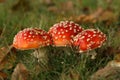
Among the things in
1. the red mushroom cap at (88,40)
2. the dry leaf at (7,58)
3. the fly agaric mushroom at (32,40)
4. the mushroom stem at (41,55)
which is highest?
the red mushroom cap at (88,40)

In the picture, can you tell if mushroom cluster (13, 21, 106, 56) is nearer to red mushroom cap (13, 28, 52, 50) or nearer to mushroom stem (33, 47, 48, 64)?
red mushroom cap (13, 28, 52, 50)

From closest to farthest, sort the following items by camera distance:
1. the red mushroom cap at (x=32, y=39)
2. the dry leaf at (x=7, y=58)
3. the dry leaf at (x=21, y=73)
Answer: the dry leaf at (x=21, y=73) → the red mushroom cap at (x=32, y=39) → the dry leaf at (x=7, y=58)

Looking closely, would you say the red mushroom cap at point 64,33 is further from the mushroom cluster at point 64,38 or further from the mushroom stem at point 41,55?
the mushroom stem at point 41,55

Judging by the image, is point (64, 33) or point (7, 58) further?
point (7, 58)

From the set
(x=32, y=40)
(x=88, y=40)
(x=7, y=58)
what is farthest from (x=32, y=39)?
(x=88, y=40)

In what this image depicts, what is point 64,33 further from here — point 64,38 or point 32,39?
point 32,39

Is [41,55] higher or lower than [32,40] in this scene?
lower

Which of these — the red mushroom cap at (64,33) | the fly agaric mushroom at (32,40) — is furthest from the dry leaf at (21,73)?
the red mushroom cap at (64,33)
